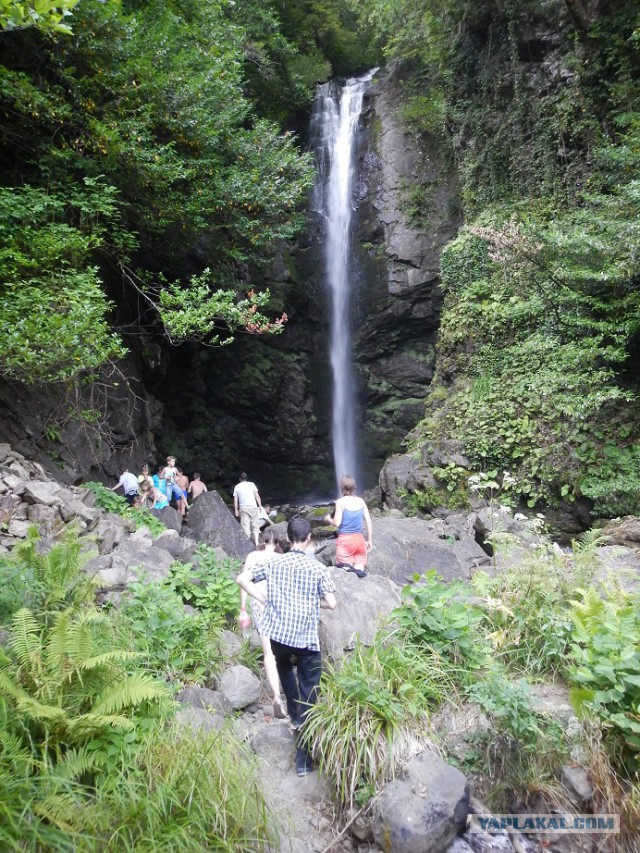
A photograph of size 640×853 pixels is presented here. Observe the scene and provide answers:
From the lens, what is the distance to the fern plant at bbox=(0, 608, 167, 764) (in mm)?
2438

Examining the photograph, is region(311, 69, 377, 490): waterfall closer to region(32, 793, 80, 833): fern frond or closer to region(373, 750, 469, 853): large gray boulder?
region(373, 750, 469, 853): large gray boulder

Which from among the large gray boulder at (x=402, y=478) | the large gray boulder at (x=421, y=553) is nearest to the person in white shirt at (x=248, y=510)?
the large gray boulder at (x=421, y=553)

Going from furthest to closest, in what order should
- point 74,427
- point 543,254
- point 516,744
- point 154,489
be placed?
point 154,489, point 543,254, point 74,427, point 516,744

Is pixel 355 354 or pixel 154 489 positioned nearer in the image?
pixel 154 489

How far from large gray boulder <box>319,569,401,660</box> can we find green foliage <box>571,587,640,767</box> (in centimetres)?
129

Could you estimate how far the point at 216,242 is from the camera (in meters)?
11.1

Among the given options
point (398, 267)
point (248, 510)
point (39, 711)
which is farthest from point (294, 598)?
point (398, 267)

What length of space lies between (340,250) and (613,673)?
1564cm

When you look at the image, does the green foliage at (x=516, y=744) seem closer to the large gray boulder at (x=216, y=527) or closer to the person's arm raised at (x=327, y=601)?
the person's arm raised at (x=327, y=601)

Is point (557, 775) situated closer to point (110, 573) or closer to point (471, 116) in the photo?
point (110, 573)

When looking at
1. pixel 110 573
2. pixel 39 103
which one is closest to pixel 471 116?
pixel 39 103

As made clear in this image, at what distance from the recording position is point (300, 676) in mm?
3207

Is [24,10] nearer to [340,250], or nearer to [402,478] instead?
[402,478]

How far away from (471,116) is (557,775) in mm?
14394
